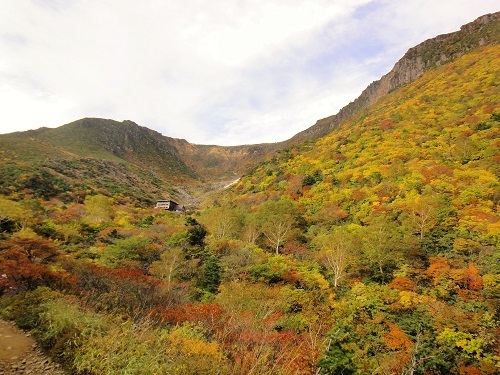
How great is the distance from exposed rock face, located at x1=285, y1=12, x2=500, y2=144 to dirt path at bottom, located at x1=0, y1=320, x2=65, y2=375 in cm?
11088

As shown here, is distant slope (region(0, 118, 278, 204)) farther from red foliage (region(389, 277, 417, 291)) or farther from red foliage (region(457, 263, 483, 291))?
red foliage (region(457, 263, 483, 291))

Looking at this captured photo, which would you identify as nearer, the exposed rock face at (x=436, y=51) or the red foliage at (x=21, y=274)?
the red foliage at (x=21, y=274)

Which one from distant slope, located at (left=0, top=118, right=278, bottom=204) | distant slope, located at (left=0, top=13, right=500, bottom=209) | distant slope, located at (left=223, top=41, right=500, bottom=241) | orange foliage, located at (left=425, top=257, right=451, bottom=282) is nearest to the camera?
orange foliage, located at (left=425, top=257, right=451, bottom=282)

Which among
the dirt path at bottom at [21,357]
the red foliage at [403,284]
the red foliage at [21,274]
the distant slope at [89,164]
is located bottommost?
the red foliage at [403,284]

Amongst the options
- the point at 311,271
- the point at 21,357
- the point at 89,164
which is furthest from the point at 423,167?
the point at 89,164

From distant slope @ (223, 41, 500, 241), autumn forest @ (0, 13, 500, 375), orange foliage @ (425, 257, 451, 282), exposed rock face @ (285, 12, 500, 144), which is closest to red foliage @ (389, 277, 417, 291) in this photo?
autumn forest @ (0, 13, 500, 375)

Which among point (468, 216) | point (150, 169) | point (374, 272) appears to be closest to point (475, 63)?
point (468, 216)

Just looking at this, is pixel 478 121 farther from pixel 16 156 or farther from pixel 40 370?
pixel 16 156

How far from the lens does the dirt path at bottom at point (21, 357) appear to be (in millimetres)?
7582

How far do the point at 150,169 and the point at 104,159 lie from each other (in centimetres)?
4757

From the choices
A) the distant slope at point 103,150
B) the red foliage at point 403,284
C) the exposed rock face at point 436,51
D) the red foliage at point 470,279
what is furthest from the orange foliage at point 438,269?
the exposed rock face at point 436,51

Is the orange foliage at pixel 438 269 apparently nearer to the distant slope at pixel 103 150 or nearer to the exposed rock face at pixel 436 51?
the distant slope at pixel 103 150

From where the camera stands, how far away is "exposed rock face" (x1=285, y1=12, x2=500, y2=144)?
8725 centimetres

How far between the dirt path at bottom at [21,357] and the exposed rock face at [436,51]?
111m
